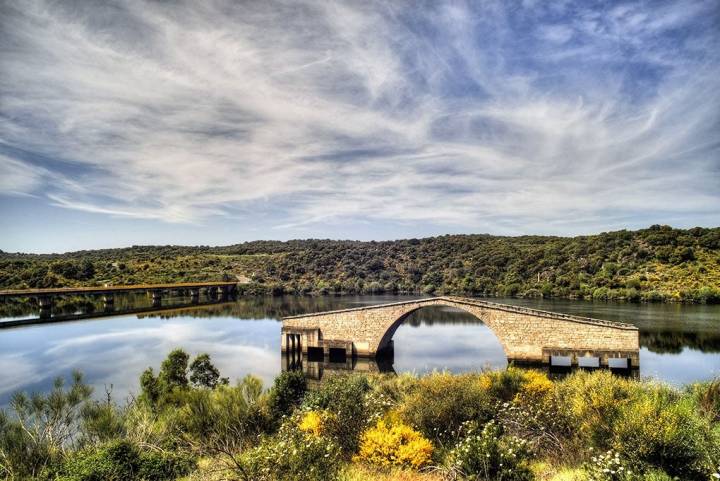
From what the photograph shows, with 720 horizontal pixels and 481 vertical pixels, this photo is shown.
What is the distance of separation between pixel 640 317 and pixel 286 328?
35.1 meters

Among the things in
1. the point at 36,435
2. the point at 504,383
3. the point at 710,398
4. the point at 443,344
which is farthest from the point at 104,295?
the point at 710,398

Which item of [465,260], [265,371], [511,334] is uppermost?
[465,260]

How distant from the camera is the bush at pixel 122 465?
9.40 meters

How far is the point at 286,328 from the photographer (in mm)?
36781

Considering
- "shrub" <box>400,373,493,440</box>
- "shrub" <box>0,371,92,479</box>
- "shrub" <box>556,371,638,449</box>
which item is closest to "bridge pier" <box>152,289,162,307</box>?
"shrub" <box>0,371,92,479</box>

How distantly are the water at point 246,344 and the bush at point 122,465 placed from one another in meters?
12.4

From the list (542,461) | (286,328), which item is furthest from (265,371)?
(542,461)

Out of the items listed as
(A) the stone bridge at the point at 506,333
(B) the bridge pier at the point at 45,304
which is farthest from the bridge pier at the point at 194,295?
(A) the stone bridge at the point at 506,333

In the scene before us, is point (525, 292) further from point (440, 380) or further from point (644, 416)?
point (644, 416)

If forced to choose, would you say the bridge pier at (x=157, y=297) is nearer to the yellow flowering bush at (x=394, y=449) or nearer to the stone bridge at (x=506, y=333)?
the stone bridge at (x=506, y=333)

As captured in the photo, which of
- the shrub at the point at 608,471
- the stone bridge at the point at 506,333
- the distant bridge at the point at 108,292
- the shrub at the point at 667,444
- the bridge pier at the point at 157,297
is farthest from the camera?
the bridge pier at the point at 157,297

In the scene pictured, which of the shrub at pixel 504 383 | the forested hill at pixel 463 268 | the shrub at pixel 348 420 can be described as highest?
the forested hill at pixel 463 268

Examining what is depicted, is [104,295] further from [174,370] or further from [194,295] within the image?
[174,370]

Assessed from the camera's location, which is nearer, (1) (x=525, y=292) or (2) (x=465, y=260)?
(1) (x=525, y=292)
